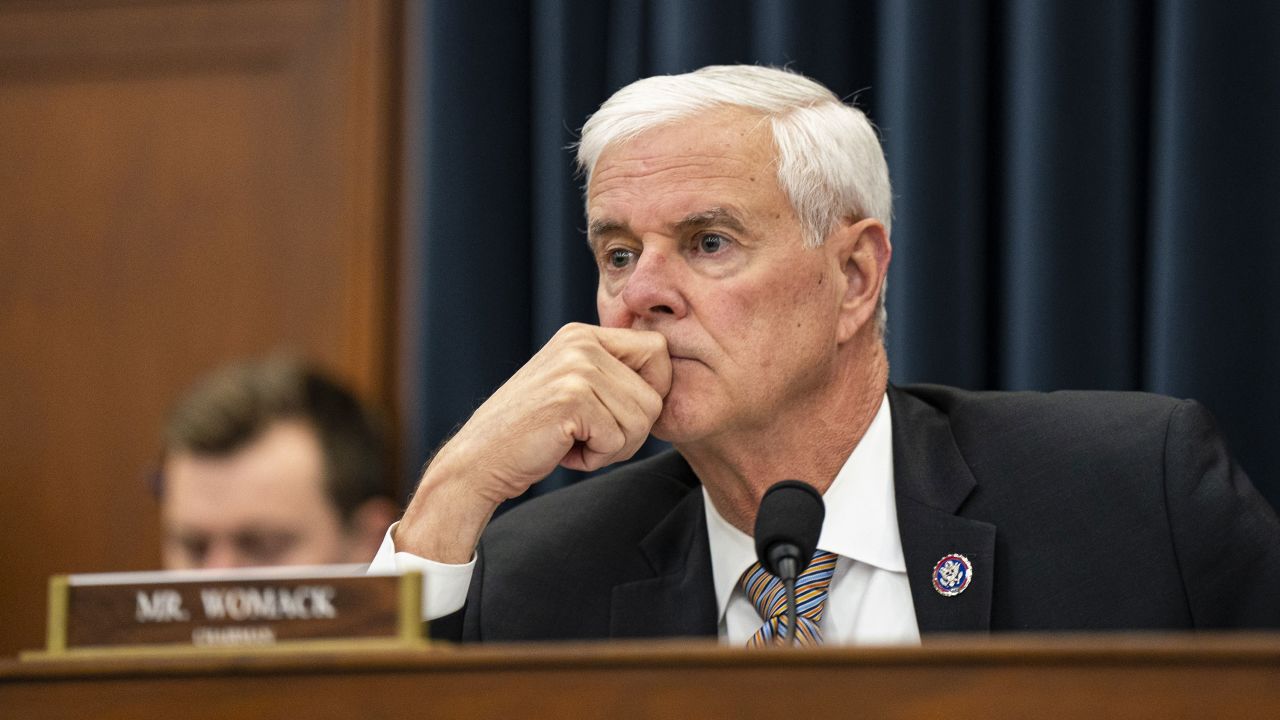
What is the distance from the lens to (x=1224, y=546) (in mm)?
1860

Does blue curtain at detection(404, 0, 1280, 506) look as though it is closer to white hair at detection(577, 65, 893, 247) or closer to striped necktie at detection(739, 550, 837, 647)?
white hair at detection(577, 65, 893, 247)

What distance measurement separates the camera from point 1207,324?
2385 mm

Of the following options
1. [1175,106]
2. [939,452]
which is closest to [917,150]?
[1175,106]

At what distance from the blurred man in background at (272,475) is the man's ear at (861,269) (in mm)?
903

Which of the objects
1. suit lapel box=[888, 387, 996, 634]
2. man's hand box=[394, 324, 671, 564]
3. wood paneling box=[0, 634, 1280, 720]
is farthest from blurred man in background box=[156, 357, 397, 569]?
wood paneling box=[0, 634, 1280, 720]

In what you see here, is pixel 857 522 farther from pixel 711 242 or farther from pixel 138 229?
pixel 138 229

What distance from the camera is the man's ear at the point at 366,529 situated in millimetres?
2512

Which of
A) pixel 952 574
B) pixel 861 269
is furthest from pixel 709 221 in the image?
pixel 952 574

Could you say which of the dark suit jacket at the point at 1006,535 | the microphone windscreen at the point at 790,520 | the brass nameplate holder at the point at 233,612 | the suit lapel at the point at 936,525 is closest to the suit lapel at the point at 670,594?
the dark suit jacket at the point at 1006,535

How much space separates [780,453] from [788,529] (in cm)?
59

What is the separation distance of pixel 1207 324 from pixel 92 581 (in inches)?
71.9

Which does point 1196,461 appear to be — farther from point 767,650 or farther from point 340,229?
point 340,229

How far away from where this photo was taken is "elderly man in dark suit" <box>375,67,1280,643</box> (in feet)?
6.23

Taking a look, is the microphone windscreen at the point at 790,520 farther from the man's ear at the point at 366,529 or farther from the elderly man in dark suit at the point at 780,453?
the man's ear at the point at 366,529
